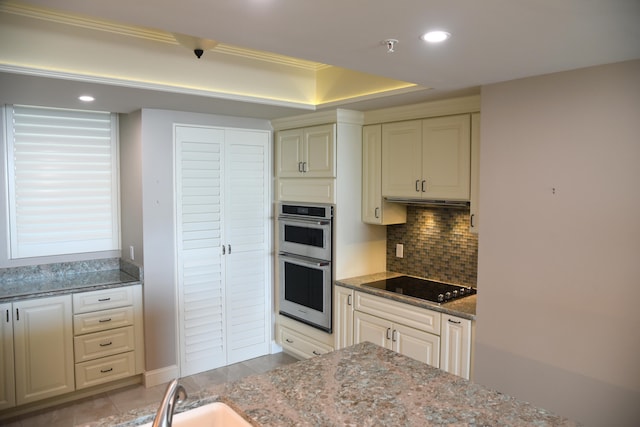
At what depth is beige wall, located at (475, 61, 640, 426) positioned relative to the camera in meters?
2.21

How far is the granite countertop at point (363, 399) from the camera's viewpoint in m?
1.50

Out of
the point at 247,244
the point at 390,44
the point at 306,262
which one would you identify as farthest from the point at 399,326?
the point at 390,44

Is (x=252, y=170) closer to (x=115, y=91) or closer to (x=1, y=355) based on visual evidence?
(x=115, y=91)

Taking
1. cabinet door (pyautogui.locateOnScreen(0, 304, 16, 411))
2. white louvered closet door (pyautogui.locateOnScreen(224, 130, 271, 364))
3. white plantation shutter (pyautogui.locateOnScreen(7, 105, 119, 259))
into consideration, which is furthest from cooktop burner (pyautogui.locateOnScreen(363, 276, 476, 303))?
cabinet door (pyautogui.locateOnScreen(0, 304, 16, 411))

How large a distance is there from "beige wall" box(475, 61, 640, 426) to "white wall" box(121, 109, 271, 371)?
2.42 meters

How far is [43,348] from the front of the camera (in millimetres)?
3393

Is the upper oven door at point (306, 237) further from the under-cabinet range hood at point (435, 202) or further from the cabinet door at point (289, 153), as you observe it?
the under-cabinet range hood at point (435, 202)

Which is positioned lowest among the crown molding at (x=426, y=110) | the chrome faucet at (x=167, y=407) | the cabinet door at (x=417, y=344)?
the cabinet door at (x=417, y=344)

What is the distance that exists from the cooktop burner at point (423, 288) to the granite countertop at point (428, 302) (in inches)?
2.4

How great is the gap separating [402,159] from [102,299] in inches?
101

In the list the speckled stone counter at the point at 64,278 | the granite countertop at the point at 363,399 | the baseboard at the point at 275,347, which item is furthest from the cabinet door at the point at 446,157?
the speckled stone counter at the point at 64,278

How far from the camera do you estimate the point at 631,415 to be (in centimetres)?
221

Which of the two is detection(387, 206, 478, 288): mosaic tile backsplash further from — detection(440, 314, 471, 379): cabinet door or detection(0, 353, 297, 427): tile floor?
detection(0, 353, 297, 427): tile floor

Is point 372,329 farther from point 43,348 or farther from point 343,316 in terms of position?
point 43,348
